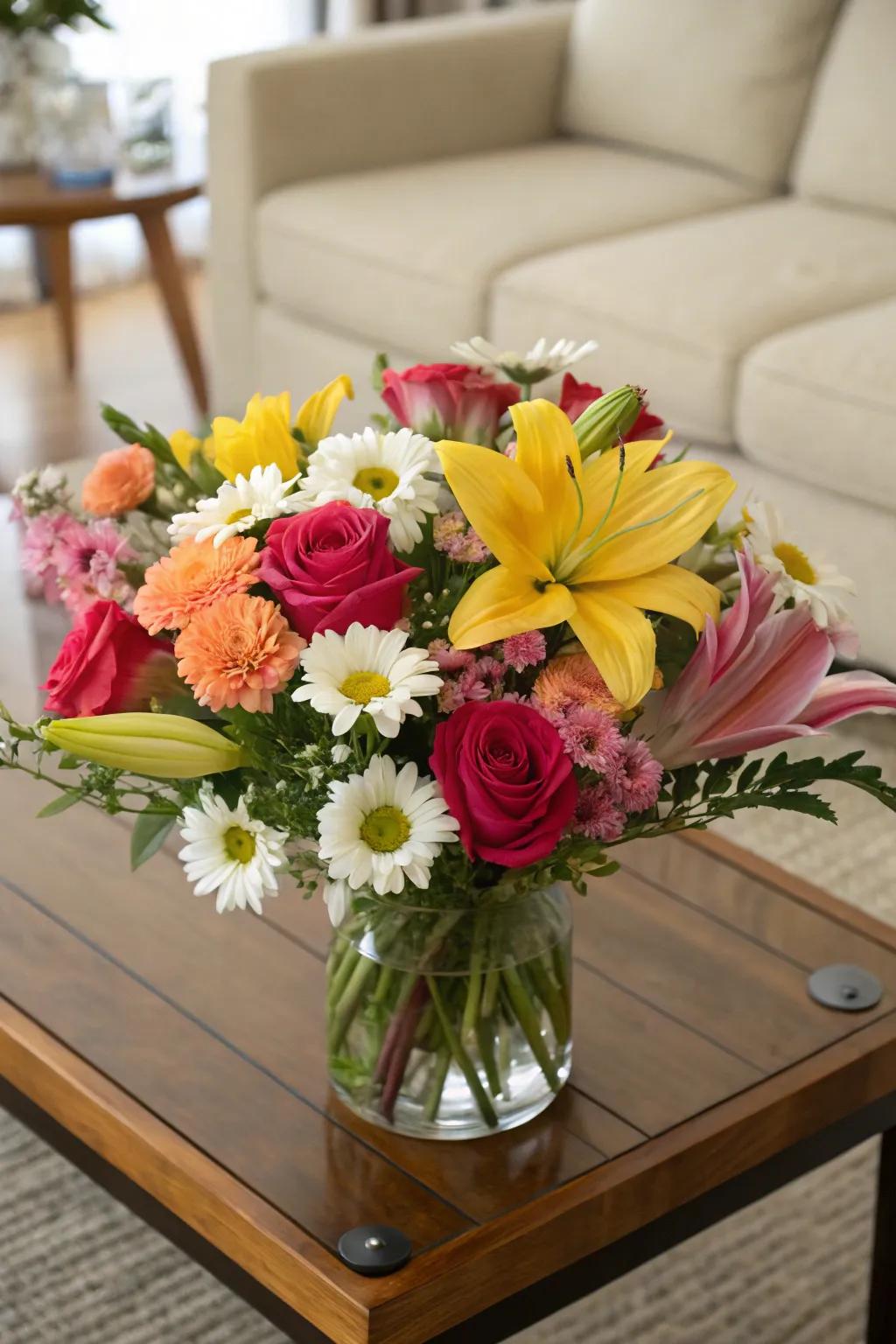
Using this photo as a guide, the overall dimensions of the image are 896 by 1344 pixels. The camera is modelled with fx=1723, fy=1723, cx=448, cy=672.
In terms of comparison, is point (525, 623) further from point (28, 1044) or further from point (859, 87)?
point (859, 87)

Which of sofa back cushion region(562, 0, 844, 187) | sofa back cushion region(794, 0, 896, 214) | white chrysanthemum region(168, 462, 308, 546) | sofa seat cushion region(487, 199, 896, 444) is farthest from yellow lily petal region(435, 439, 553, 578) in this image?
sofa back cushion region(562, 0, 844, 187)

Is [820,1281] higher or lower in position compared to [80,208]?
lower

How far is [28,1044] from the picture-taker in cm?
117

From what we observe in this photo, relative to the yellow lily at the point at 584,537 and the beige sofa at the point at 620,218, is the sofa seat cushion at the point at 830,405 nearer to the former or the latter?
the beige sofa at the point at 620,218

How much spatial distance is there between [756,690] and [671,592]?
94mm

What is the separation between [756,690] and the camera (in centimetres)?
95

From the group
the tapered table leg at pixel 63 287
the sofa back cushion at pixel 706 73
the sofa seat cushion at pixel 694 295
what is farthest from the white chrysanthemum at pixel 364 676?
the tapered table leg at pixel 63 287

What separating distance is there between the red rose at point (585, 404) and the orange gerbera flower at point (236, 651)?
0.87ft

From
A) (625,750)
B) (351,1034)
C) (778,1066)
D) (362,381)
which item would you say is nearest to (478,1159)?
(351,1034)

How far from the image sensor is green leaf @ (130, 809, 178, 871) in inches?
40.8

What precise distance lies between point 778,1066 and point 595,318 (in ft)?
5.16

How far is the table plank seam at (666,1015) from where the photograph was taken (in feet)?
3.92

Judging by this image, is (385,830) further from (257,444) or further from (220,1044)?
(220,1044)

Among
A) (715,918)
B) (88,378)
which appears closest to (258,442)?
(715,918)
